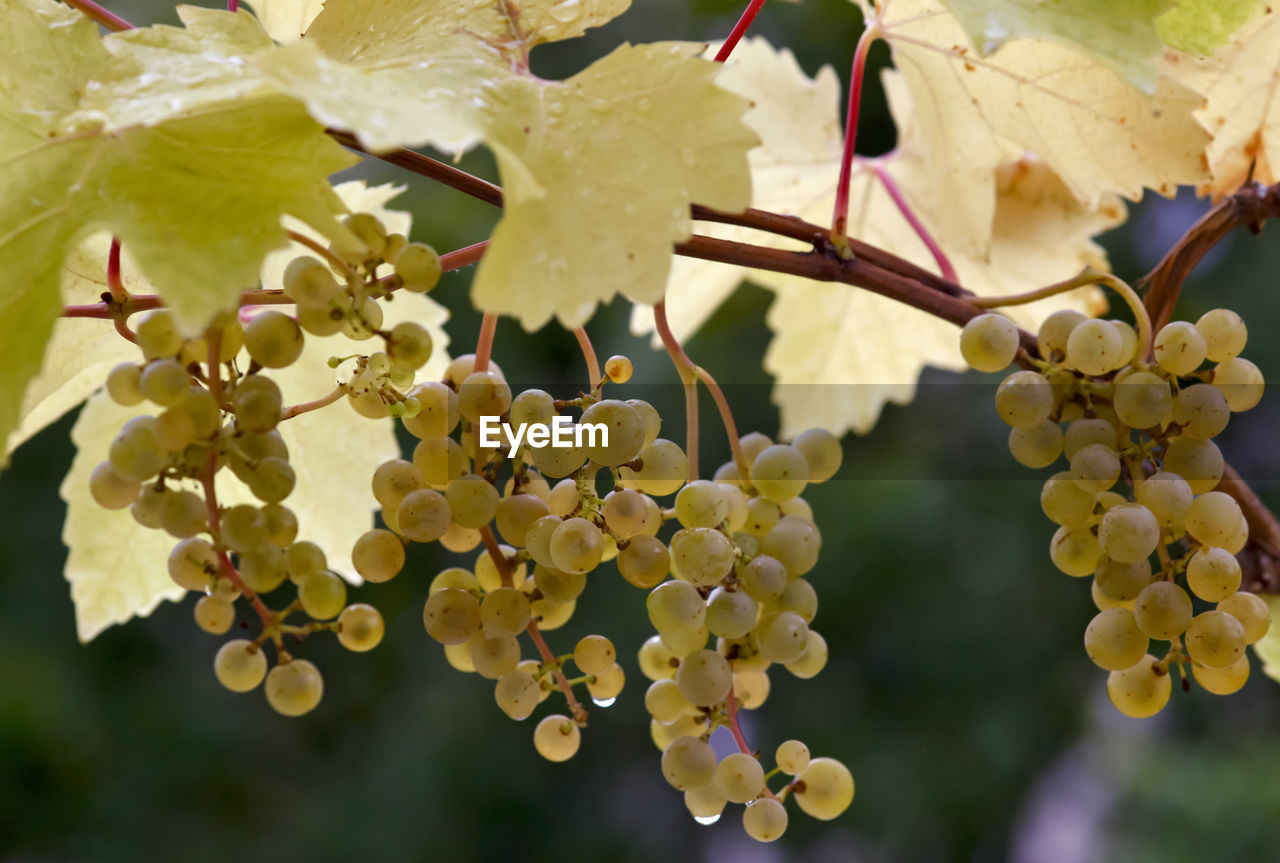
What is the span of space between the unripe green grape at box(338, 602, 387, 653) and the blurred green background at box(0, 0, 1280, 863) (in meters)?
1.44

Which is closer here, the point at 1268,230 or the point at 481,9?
the point at 481,9

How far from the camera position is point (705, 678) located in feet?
0.93

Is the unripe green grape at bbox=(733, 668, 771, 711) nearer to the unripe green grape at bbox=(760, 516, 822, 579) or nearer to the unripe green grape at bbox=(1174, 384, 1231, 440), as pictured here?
the unripe green grape at bbox=(760, 516, 822, 579)

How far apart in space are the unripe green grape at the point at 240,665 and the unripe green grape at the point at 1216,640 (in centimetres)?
27

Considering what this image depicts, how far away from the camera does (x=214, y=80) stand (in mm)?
221

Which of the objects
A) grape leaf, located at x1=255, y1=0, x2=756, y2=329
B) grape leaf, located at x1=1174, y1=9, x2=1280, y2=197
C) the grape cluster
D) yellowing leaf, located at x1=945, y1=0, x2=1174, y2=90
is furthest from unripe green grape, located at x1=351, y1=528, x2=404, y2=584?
grape leaf, located at x1=1174, y1=9, x2=1280, y2=197

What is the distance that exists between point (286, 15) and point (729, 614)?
0.27 metres

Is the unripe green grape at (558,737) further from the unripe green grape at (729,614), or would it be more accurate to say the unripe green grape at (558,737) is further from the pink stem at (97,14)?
the pink stem at (97,14)

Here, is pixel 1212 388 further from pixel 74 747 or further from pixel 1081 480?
pixel 74 747

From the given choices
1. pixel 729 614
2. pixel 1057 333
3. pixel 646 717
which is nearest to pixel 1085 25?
pixel 1057 333

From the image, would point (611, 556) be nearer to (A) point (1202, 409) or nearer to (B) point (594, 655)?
(B) point (594, 655)

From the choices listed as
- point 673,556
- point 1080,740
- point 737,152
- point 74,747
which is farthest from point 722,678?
point 1080,740

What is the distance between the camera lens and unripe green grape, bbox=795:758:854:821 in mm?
305

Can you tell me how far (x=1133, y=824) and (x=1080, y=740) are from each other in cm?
26
